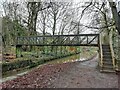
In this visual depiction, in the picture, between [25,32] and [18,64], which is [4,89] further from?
[25,32]

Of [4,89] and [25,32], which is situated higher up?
[25,32]

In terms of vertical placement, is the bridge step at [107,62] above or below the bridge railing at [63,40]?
below

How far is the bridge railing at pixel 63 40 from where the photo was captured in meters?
17.1

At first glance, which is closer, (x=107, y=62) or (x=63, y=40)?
(x=107, y=62)

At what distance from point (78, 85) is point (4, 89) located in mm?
2926

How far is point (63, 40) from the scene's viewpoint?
19453 mm

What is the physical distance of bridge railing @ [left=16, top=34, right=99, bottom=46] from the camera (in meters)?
17.1

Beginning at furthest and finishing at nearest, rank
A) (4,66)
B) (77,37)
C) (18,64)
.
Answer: (77,37), (18,64), (4,66)

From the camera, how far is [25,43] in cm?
2217

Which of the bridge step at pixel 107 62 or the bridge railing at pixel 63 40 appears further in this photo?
the bridge railing at pixel 63 40

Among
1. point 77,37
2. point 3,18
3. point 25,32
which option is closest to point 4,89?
point 77,37

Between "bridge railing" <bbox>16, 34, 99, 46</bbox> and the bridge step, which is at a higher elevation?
"bridge railing" <bbox>16, 34, 99, 46</bbox>

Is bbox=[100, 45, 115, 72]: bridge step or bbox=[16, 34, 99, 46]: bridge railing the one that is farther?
bbox=[16, 34, 99, 46]: bridge railing

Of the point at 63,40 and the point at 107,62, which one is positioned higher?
the point at 63,40
